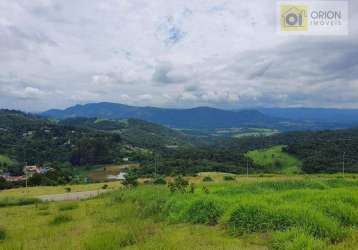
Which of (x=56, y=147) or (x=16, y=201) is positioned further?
(x=56, y=147)

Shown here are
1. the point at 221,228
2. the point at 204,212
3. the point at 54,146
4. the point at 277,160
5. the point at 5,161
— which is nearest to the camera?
the point at 221,228

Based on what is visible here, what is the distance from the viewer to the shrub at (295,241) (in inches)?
248

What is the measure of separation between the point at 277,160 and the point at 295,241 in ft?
319

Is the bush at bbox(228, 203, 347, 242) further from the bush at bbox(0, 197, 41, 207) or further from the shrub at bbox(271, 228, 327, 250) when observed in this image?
the bush at bbox(0, 197, 41, 207)

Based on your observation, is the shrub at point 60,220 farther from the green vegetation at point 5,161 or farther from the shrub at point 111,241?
the green vegetation at point 5,161

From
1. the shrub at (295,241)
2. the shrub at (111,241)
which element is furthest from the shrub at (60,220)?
the shrub at (295,241)

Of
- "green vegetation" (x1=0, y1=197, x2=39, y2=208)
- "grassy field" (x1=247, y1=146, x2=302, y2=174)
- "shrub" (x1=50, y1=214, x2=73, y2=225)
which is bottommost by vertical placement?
"grassy field" (x1=247, y1=146, x2=302, y2=174)

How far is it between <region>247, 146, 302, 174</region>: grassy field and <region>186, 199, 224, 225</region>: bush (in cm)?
8260

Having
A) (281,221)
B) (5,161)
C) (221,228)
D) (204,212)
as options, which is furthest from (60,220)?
(5,161)

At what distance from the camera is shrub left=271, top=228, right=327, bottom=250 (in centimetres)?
A: 630

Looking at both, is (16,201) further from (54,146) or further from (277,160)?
(54,146)

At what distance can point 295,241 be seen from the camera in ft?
21.1

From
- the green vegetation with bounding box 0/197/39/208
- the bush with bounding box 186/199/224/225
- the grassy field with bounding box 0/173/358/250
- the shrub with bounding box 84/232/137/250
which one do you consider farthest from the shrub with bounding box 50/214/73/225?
the green vegetation with bounding box 0/197/39/208

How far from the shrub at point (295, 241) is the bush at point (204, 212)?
3.02m
